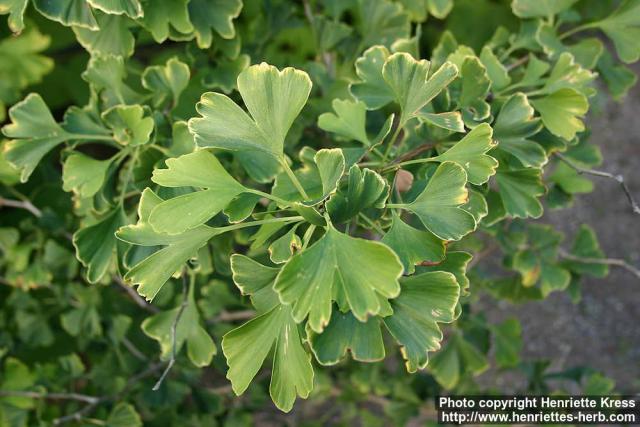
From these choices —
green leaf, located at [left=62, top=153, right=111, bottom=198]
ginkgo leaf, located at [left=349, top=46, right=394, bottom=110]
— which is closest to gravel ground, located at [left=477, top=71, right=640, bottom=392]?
ginkgo leaf, located at [left=349, top=46, right=394, bottom=110]

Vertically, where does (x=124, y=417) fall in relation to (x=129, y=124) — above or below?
below

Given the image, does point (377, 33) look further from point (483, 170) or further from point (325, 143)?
point (483, 170)

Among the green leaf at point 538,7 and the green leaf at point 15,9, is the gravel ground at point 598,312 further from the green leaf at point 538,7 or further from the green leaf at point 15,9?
the green leaf at point 15,9

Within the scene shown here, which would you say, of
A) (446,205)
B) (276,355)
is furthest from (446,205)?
(276,355)

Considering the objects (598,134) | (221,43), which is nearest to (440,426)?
(221,43)

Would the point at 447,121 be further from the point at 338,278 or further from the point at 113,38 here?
the point at 113,38

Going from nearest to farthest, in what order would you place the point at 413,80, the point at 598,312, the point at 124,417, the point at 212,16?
the point at 413,80 → the point at 212,16 → the point at 124,417 → the point at 598,312

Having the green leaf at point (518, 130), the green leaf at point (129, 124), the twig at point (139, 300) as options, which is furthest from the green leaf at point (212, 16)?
the twig at point (139, 300)
